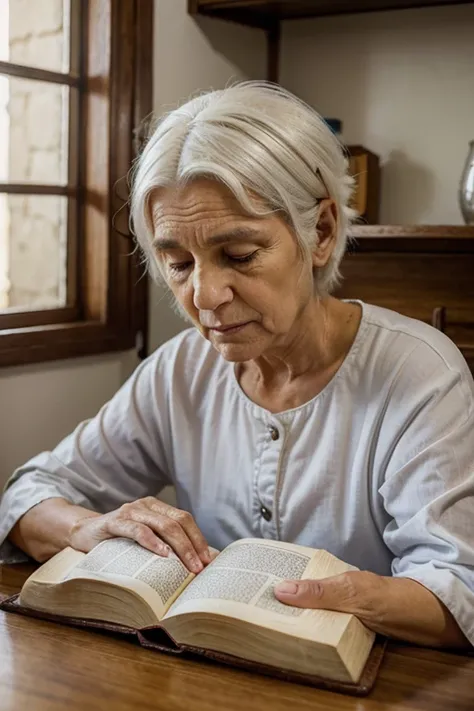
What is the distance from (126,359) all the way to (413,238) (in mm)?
788

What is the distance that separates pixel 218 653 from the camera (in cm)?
108

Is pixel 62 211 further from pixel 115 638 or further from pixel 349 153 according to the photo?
pixel 115 638

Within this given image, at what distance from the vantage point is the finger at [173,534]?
1.27m

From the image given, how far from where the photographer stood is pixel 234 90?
1.41 m

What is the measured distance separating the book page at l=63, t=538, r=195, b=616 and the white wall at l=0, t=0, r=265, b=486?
81 centimetres

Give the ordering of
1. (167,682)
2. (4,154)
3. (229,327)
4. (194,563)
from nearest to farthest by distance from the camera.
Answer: (167,682)
(194,563)
(229,327)
(4,154)

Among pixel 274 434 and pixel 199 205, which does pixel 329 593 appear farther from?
pixel 199 205

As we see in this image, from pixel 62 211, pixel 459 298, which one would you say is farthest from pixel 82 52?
pixel 459 298

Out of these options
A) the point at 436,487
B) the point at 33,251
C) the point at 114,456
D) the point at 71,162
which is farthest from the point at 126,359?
the point at 436,487

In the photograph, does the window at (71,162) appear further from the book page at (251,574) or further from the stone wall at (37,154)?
the book page at (251,574)

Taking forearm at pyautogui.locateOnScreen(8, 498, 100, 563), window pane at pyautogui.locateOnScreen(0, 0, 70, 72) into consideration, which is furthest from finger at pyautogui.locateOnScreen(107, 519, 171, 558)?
window pane at pyautogui.locateOnScreen(0, 0, 70, 72)

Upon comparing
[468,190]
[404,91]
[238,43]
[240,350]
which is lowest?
[240,350]

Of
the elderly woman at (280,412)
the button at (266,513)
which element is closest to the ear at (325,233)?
the elderly woman at (280,412)

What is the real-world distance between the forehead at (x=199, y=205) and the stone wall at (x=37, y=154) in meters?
0.95
